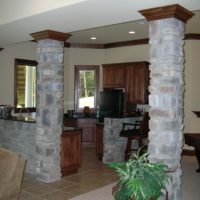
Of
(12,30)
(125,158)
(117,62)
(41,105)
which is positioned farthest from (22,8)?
(117,62)

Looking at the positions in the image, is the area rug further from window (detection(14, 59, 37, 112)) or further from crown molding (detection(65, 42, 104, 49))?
crown molding (detection(65, 42, 104, 49))

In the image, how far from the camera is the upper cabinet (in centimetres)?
724

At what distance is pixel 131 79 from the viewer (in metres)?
7.46

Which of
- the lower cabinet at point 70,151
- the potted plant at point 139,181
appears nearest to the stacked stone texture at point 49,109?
the lower cabinet at point 70,151

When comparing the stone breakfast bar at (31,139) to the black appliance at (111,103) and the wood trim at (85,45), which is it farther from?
the wood trim at (85,45)

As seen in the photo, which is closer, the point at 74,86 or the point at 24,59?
the point at 24,59

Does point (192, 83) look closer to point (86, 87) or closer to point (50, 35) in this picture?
point (86, 87)

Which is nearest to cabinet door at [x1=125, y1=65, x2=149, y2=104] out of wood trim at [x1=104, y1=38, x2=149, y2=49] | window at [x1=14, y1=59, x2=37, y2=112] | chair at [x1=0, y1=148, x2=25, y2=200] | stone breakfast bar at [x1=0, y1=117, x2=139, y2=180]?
wood trim at [x1=104, y1=38, x2=149, y2=49]

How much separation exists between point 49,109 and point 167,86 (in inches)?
84.9

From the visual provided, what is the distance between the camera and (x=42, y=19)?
407cm

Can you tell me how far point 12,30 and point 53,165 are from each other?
2.34m

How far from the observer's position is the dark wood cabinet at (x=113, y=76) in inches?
302

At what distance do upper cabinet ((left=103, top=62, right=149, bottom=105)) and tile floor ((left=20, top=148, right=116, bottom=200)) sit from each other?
A: 218cm

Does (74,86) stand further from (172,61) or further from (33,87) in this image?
(172,61)
